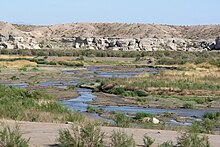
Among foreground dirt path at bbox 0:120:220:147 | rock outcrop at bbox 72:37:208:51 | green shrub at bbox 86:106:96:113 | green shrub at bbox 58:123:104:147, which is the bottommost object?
rock outcrop at bbox 72:37:208:51

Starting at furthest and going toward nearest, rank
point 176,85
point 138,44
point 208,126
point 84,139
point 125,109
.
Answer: point 138,44 < point 176,85 < point 125,109 < point 208,126 < point 84,139

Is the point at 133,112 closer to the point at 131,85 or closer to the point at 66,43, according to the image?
the point at 131,85

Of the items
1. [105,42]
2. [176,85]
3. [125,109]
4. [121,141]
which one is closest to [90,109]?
[125,109]

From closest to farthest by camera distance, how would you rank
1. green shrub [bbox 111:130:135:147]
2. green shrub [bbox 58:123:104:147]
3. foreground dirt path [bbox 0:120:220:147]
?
green shrub [bbox 111:130:135:147] → green shrub [bbox 58:123:104:147] → foreground dirt path [bbox 0:120:220:147]

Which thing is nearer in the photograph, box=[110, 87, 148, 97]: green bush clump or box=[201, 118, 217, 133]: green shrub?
box=[201, 118, 217, 133]: green shrub

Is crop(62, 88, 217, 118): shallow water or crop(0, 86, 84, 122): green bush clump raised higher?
crop(0, 86, 84, 122): green bush clump

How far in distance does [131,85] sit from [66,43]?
12076 cm

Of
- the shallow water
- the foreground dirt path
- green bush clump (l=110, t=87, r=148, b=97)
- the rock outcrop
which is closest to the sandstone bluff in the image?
the rock outcrop

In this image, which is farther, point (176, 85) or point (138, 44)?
point (138, 44)

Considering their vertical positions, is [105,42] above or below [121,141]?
below

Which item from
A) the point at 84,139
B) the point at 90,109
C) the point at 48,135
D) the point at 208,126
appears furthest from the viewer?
the point at 90,109

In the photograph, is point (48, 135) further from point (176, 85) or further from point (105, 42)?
point (105, 42)

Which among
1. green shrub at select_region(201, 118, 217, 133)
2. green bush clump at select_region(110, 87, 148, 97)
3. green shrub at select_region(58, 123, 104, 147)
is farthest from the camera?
green bush clump at select_region(110, 87, 148, 97)

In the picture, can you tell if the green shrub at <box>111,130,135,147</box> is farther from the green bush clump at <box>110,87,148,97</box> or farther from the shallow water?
the green bush clump at <box>110,87,148,97</box>
